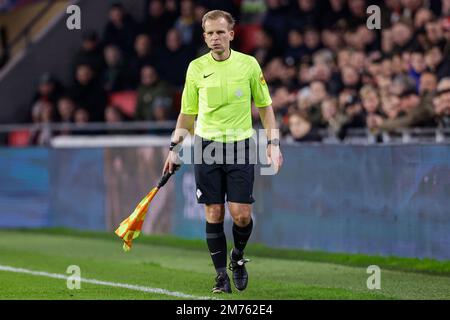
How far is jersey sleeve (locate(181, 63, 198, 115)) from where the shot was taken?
32.4ft

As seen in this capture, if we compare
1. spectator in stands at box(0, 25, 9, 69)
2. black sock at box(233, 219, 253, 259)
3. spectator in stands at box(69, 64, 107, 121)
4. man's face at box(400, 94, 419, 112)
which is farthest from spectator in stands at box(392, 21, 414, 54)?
spectator in stands at box(0, 25, 9, 69)

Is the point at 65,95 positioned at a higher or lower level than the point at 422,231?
higher

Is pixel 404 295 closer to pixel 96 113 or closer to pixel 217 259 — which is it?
pixel 217 259

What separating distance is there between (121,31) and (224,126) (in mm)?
12614

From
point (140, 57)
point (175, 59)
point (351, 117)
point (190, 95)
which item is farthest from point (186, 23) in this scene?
point (190, 95)

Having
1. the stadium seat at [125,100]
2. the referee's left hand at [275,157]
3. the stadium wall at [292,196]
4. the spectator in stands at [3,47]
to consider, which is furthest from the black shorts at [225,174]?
the spectator in stands at [3,47]

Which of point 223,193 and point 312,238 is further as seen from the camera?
point 312,238

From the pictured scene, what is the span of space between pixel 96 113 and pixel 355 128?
22.9ft

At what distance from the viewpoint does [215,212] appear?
9.92 meters

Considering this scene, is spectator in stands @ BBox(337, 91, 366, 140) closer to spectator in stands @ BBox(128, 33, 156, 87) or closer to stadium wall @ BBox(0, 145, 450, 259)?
stadium wall @ BBox(0, 145, 450, 259)

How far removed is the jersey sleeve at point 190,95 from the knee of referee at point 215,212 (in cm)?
82

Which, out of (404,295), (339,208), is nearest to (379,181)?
(339,208)

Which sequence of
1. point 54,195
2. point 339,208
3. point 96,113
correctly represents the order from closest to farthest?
point 339,208 → point 54,195 → point 96,113

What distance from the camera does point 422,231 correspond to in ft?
41.3
